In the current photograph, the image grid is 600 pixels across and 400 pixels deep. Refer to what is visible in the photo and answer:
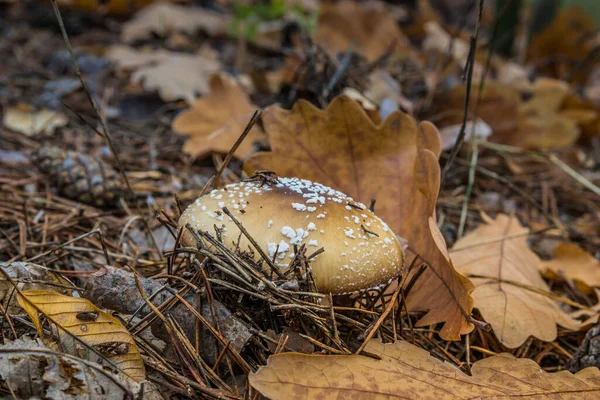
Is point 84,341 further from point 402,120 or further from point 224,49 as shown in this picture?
point 224,49

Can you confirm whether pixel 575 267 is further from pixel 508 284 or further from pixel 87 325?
pixel 87 325

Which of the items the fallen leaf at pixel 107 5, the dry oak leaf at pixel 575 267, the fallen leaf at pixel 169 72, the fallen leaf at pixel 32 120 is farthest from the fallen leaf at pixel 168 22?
the dry oak leaf at pixel 575 267

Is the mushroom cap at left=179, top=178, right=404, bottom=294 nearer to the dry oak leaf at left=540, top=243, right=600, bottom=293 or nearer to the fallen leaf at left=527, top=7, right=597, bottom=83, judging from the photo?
the dry oak leaf at left=540, top=243, right=600, bottom=293

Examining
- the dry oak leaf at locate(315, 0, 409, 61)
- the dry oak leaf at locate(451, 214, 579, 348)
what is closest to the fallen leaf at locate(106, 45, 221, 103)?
the dry oak leaf at locate(315, 0, 409, 61)

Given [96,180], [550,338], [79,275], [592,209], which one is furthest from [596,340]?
[96,180]

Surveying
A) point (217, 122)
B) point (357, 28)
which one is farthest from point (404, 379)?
point (357, 28)

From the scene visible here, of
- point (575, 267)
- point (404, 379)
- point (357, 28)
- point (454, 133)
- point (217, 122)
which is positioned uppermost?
point (357, 28)

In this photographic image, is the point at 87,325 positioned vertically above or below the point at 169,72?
below
